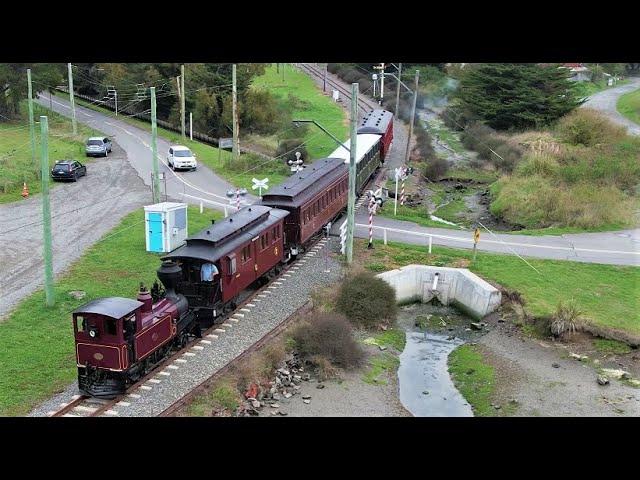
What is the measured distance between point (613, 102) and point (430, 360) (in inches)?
2054

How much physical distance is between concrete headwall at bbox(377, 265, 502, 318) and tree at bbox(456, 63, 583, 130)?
28.0 meters

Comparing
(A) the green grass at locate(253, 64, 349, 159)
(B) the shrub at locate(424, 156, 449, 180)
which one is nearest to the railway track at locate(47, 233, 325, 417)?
(B) the shrub at locate(424, 156, 449, 180)

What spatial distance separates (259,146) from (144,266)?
27301 millimetres

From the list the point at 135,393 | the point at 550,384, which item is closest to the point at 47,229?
the point at 135,393

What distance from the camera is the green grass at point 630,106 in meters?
55.2

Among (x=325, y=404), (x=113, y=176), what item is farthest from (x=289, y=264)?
(x=113, y=176)

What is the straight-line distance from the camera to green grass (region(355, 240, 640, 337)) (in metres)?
20.3

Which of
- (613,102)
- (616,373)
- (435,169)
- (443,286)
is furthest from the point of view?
(613,102)

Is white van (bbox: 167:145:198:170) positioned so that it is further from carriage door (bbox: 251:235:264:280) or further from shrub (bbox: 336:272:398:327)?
shrub (bbox: 336:272:398:327)

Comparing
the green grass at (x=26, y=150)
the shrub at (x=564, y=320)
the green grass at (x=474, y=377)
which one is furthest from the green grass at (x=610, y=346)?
the green grass at (x=26, y=150)

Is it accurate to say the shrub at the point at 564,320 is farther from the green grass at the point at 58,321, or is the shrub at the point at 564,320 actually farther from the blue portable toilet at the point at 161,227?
the blue portable toilet at the point at 161,227

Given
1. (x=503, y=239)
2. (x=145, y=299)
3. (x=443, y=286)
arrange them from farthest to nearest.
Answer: (x=503, y=239)
(x=443, y=286)
(x=145, y=299)

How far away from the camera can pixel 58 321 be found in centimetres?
1856

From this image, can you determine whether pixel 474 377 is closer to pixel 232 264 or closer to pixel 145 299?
pixel 232 264
